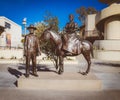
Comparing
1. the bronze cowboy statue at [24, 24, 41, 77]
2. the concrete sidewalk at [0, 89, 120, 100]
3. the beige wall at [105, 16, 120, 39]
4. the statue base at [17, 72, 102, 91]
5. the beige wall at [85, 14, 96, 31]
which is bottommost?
the concrete sidewalk at [0, 89, 120, 100]

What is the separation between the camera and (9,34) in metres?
42.9

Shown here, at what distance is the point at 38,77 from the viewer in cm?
869

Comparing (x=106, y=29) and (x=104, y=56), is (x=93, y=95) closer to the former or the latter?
(x=104, y=56)

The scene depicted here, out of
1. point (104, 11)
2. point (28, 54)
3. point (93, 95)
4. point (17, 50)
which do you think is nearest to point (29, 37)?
point (28, 54)

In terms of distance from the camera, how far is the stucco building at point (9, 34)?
3764cm

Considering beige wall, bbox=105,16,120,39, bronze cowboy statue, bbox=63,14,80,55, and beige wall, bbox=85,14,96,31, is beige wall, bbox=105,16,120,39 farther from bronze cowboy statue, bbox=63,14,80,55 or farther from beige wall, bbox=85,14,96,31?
bronze cowboy statue, bbox=63,14,80,55

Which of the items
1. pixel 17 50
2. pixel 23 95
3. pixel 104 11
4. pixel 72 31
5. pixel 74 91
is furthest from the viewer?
pixel 104 11

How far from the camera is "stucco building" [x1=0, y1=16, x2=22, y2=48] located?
37644 mm

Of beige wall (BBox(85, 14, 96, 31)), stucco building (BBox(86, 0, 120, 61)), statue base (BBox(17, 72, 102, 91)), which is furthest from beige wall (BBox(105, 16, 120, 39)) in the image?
statue base (BBox(17, 72, 102, 91))

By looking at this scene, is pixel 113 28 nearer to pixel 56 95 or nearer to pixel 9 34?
pixel 56 95

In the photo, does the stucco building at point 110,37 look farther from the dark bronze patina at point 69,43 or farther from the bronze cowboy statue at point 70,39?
the bronze cowboy statue at point 70,39

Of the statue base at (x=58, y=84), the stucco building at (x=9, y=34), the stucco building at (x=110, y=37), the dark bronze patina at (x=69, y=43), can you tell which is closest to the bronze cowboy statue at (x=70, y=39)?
the dark bronze patina at (x=69, y=43)

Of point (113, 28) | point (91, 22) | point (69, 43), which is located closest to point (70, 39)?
point (69, 43)

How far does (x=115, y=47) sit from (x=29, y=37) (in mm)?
19527
